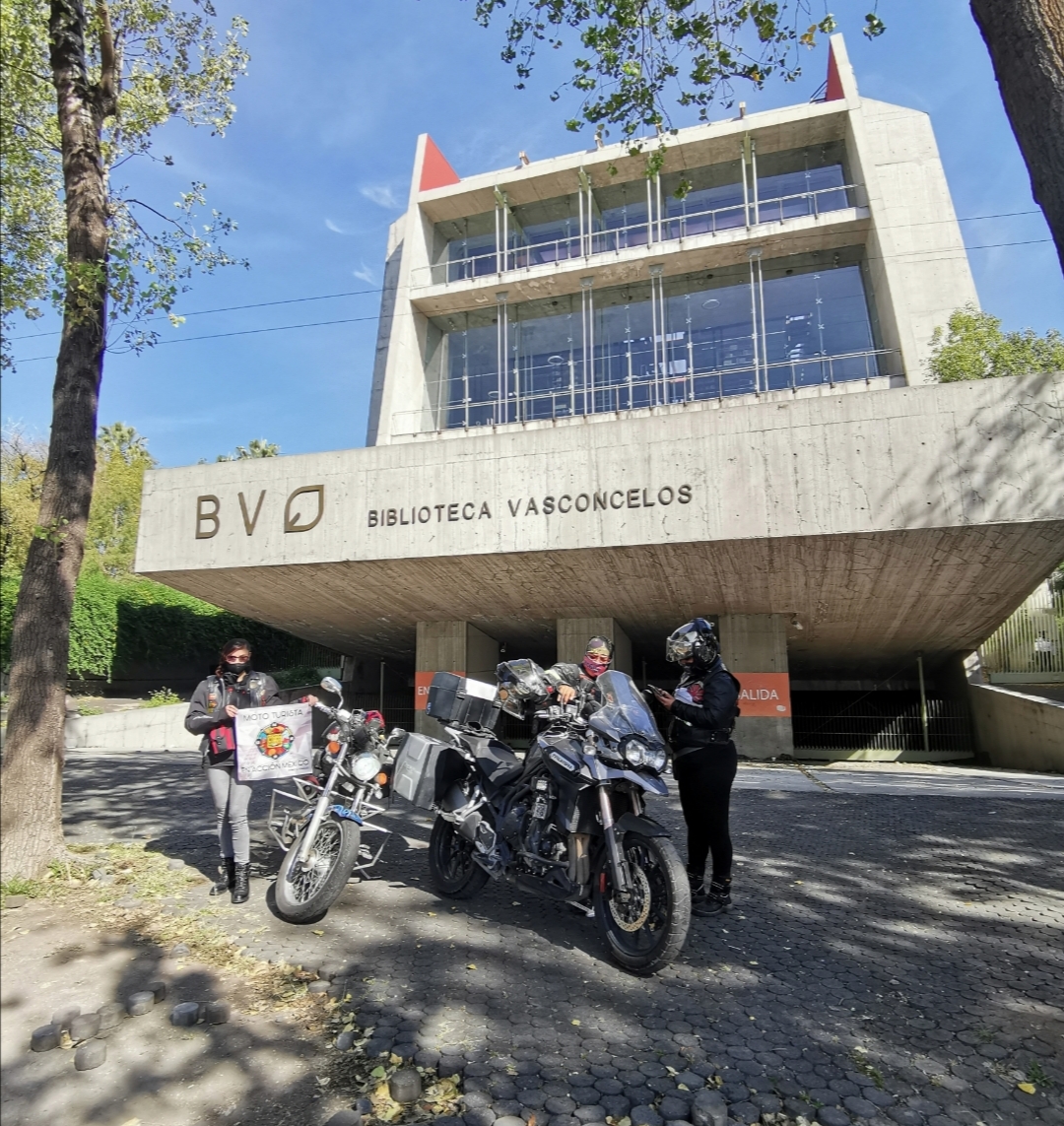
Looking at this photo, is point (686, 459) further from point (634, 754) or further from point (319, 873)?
point (319, 873)

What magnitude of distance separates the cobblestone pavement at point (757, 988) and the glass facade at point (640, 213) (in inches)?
764

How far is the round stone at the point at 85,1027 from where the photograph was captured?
2.48 m

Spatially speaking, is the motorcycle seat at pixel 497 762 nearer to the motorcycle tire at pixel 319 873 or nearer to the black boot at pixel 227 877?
the motorcycle tire at pixel 319 873

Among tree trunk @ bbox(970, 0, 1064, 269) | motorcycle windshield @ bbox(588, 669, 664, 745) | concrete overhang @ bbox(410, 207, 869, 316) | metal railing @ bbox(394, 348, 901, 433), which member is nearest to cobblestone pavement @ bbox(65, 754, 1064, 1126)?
motorcycle windshield @ bbox(588, 669, 664, 745)

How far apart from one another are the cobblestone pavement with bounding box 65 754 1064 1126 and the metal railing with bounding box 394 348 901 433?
15.8 meters

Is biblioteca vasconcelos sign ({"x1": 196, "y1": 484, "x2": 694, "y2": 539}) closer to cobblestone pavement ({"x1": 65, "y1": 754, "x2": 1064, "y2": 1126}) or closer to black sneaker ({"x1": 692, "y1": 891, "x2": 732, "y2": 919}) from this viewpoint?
cobblestone pavement ({"x1": 65, "y1": 754, "x2": 1064, "y2": 1126})

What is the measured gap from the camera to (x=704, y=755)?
4.21 metres

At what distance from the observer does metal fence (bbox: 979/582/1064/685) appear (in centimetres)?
1912

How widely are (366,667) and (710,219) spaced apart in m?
17.1

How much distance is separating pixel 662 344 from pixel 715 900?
62.8 feet

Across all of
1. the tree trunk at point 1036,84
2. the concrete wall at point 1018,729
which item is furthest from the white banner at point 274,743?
the concrete wall at point 1018,729

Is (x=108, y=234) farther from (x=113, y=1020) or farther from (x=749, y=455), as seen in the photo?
(x=749, y=455)

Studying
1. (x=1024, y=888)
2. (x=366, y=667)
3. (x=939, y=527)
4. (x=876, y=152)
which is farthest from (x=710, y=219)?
(x=1024, y=888)

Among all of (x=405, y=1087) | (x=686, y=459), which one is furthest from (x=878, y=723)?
(x=405, y=1087)
